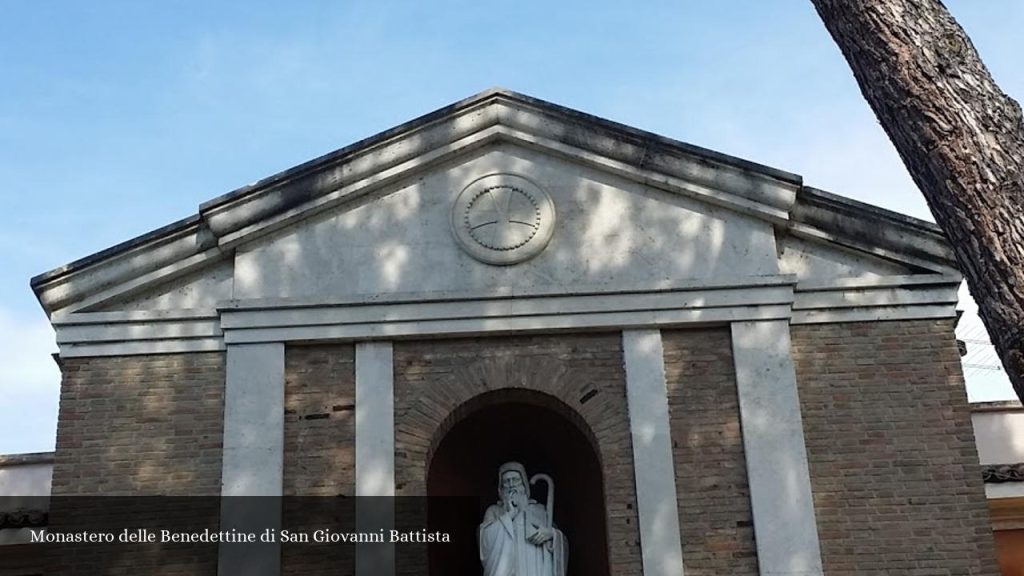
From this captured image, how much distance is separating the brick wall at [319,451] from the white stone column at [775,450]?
3.17 metres

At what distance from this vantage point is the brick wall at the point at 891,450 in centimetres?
977

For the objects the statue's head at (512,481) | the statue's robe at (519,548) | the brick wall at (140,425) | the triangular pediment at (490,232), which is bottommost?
the statue's robe at (519,548)

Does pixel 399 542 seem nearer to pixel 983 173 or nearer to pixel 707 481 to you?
pixel 707 481

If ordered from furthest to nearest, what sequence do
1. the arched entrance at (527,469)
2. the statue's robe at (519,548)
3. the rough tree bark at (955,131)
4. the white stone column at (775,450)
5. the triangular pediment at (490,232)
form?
the arched entrance at (527,469), the triangular pediment at (490,232), the statue's robe at (519,548), the white stone column at (775,450), the rough tree bark at (955,131)

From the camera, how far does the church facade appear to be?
32.6 ft

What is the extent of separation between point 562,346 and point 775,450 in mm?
1909

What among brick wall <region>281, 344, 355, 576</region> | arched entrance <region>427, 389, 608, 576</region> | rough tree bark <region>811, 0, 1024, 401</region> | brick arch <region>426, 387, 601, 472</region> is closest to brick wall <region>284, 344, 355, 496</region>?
brick wall <region>281, 344, 355, 576</region>

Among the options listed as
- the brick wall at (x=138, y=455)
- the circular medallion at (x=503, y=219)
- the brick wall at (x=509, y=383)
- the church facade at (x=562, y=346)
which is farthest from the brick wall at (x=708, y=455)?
the brick wall at (x=138, y=455)

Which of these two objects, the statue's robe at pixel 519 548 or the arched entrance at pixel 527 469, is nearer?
the statue's robe at pixel 519 548

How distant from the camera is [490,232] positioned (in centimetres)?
1080

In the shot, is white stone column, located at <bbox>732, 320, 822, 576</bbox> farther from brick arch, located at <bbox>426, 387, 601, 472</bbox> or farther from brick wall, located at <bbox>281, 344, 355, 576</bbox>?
brick wall, located at <bbox>281, 344, 355, 576</bbox>

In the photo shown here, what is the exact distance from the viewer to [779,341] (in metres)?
10.4

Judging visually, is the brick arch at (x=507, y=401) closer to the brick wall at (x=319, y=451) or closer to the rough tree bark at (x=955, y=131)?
the brick wall at (x=319, y=451)

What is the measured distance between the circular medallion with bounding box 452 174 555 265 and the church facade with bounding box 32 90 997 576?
19 millimetres
